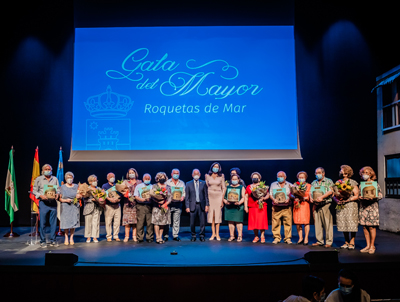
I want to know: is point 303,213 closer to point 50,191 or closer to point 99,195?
point 99,195

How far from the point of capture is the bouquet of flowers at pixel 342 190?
6108 millimetres

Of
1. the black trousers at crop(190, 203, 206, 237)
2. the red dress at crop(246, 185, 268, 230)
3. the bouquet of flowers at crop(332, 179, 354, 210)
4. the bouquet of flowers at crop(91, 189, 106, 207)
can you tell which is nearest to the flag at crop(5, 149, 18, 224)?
the bouquet of flowers at crop(91, 189, 106, 207)

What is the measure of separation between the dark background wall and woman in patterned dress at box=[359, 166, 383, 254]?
10.6 ft

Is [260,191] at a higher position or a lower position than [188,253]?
higher

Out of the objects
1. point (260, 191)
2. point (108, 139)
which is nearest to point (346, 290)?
point (260, 191)

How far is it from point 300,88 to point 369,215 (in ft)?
14.1

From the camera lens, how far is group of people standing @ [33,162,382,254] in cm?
653

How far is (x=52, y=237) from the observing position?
668 cm

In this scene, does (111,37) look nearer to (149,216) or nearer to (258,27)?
(258,27)

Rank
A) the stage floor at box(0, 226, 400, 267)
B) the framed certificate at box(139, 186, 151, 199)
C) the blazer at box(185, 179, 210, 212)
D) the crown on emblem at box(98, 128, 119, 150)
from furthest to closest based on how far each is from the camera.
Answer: the crown on emblem at box(98, 128, 119, 150)
the blazer at box(185, 179, 210, 212)
the framed certificate at box(139, 186, 151, 199)
the stage floor at box(0, 226, 400, 267)

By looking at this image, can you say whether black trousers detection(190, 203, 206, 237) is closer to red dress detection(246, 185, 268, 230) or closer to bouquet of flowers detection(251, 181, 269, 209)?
red dress detection(246, 185, 268, 230)

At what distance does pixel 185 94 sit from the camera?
8852mm

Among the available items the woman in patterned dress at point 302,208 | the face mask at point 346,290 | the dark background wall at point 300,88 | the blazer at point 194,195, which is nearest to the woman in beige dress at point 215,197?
the blazer at point 194,195

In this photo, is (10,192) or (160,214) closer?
(160,214)
